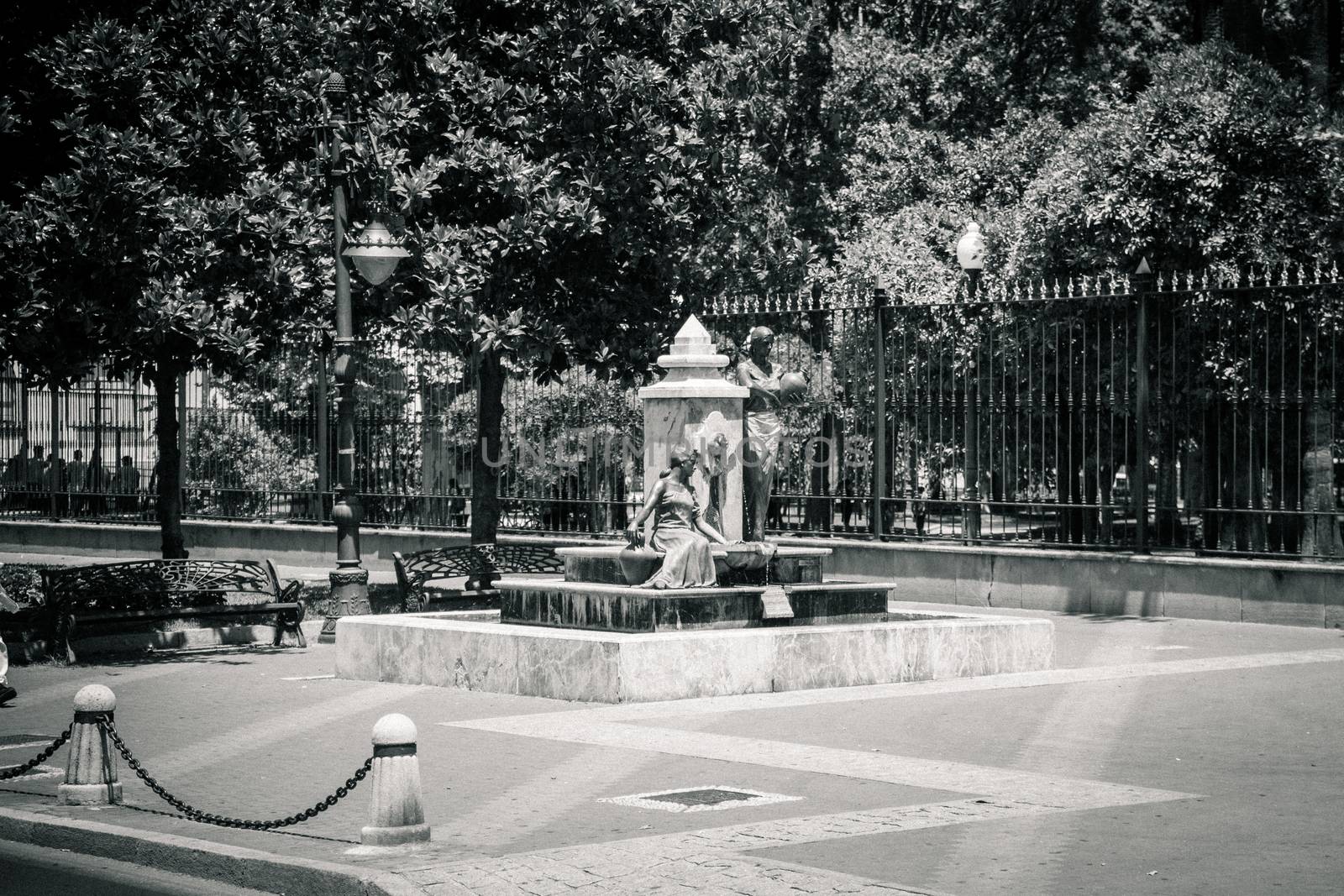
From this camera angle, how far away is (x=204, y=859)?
7727 mm

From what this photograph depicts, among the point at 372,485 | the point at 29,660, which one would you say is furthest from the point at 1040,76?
the point at 29,660

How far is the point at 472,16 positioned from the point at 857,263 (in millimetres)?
10346

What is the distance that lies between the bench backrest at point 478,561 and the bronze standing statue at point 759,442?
359 cm

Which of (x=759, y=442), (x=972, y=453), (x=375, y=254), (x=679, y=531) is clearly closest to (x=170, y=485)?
(x=375, y=254)

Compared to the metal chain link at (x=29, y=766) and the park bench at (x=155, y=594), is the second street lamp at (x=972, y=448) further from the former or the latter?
the metal chain link at (x=29, y=766)

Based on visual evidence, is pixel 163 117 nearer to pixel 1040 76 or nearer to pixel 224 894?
pixel 224 894

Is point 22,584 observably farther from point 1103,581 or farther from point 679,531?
point 1103,581

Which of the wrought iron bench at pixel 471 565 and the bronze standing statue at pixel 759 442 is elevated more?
the bronze standing statue at pixel 759 442

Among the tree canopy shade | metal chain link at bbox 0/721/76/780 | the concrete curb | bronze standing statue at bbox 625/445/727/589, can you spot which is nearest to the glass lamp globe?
the tree canopy shade

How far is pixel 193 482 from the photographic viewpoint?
2950 cm

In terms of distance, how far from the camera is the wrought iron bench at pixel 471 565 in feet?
58.1

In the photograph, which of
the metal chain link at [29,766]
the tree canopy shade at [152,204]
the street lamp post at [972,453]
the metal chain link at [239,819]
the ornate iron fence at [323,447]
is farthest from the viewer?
the ornate iron fence at [323,447]

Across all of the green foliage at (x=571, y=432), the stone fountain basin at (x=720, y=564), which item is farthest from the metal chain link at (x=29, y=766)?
the green foliage at (x=571, y=432)

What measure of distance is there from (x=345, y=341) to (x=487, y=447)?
3855 millimetres
